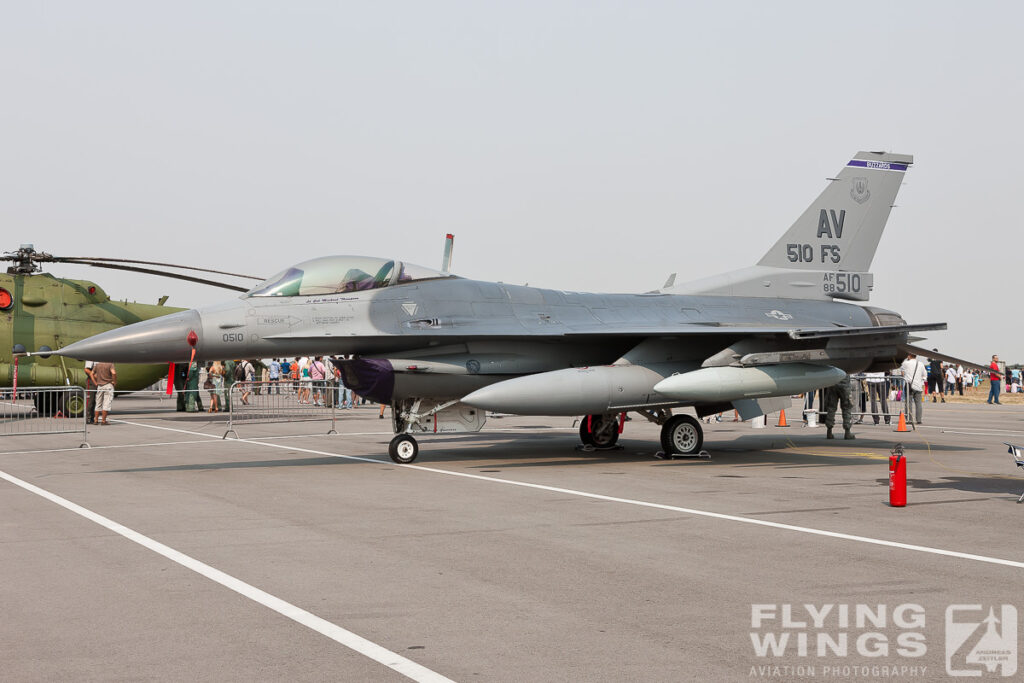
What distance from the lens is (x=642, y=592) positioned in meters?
5.75

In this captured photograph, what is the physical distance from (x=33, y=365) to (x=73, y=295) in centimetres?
215

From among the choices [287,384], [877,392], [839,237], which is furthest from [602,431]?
[287,384]

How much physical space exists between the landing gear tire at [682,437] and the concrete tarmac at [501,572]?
1604 mm

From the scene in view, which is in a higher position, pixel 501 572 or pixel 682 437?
pixel 682 437

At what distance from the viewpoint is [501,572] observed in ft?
20.7

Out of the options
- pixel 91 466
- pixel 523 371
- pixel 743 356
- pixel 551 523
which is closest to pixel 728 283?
pixel 743 356

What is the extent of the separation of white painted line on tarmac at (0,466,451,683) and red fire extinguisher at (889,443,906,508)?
6.22m

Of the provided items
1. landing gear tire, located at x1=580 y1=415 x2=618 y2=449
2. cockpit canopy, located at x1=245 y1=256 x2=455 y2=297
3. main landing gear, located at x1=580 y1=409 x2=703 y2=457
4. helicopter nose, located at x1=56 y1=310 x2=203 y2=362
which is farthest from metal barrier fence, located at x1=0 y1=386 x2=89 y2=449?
main landing gear, located at x1=580 y1=409 x2=703 y2=457

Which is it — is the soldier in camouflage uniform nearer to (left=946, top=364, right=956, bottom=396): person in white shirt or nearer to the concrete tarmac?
the concrete tarmac

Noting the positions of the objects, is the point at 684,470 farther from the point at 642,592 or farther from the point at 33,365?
the point at 33,365

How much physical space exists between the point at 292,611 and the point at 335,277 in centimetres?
853

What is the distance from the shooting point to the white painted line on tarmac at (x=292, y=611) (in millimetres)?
4266

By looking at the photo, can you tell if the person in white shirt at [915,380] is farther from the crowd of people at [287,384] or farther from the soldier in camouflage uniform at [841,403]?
the crowd of people at [287,384]

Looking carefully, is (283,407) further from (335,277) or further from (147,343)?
(147,343)
